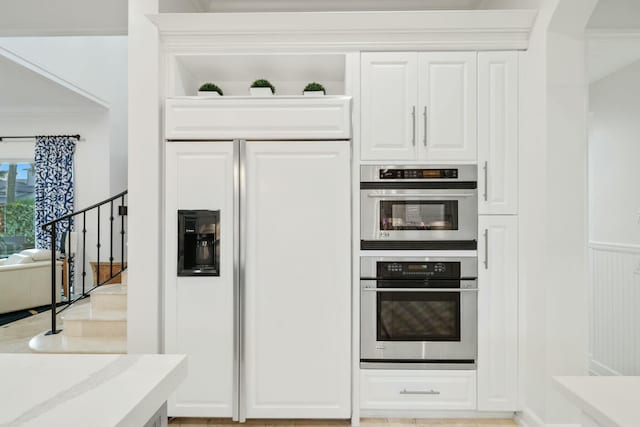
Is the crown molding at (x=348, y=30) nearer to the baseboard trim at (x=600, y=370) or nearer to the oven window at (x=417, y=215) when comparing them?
the oven window at (x=417, y=215)

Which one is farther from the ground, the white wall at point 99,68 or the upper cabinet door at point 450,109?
the white wall at point 99,68

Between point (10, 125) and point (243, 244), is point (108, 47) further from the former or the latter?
point (243, 244)

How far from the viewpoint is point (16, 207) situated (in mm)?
6125

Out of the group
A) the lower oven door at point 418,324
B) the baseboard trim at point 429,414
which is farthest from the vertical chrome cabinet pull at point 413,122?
the baseboard trim at point 429,414

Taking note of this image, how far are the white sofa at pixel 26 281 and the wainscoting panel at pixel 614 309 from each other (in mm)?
5780

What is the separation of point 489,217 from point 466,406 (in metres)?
1.14

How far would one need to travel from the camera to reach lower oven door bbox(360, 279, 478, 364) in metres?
2.43

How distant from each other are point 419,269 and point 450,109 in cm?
97

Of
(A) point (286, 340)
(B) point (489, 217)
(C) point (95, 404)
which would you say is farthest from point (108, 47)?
(C) point (95, 404)

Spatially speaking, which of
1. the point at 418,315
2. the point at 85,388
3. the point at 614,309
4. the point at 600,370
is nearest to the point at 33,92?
the point at 418,315

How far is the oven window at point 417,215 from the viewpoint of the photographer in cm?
244

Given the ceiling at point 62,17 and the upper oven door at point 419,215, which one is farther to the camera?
the ceiling at point 62,17

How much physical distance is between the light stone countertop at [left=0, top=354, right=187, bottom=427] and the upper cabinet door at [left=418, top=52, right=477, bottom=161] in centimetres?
190

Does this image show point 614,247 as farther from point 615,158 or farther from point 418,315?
point 418,315
